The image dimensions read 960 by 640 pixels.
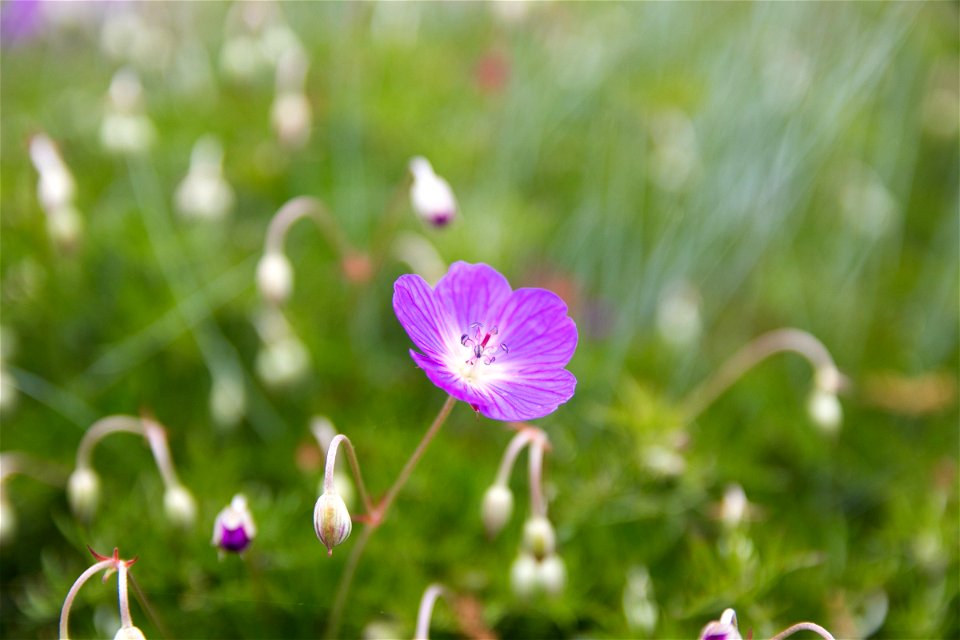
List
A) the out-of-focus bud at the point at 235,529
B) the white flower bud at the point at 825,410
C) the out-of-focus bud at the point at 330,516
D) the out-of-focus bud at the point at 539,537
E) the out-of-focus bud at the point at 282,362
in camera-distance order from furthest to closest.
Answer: the out-of-focus bud at the point at 282,362 → the white flower bud at the point at 825,410 → the out-of-focus bud at the point at 539,537 → the out-of-focus bud at the point at 235,529 → the out-of-focus bud at the point at 330,516

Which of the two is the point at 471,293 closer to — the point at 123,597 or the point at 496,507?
the point at 496,507

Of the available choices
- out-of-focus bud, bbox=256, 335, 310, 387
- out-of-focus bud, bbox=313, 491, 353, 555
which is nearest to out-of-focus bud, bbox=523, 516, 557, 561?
out-of-focus bud, bbox=313, 491, 353, 555

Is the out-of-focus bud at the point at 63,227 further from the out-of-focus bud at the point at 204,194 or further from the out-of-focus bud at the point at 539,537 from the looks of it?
the out-of-focus bud at the point at 539,537

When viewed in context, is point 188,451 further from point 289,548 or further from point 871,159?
point 871,159

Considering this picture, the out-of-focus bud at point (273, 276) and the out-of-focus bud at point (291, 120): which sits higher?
the out-of-focus bud at point (291, 120)

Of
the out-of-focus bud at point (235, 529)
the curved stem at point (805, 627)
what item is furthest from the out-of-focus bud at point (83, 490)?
the curved stem at point (805, 627)

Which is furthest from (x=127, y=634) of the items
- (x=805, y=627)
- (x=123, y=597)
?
(x=805, y=627)
